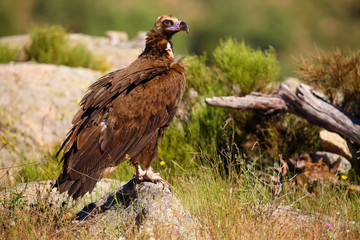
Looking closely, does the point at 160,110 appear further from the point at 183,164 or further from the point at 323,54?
the point at 323,54

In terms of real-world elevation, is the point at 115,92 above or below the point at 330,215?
above

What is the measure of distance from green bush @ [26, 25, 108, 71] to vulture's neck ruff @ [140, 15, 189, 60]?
17.8ft

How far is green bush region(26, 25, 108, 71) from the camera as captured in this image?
9508 mm

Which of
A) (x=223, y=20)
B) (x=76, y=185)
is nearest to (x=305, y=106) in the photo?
(x=76, y=185)

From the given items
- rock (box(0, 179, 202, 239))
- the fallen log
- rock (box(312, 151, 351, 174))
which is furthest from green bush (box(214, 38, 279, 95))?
rock (box(0, 179, 202, 239))

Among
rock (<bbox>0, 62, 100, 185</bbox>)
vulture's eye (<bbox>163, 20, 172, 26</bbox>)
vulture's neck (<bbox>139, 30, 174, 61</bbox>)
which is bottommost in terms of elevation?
rock (<bbox>0, 62, 100, 185</bbox>)

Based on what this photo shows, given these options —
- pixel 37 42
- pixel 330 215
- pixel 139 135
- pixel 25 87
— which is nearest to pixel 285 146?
pixel 330 215

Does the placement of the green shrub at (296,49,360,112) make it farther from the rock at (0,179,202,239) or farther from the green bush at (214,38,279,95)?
the rock at (0,179,202,239)

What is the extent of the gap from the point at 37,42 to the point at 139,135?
6.76m

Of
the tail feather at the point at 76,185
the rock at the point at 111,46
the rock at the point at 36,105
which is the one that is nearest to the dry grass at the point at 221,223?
the tail feather at the point at 76,185

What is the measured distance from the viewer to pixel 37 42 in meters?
9.69

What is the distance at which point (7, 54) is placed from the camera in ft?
32.8

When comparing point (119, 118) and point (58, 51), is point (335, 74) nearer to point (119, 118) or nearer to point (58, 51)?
point (119, 118)

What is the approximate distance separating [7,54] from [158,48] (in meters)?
6.91
